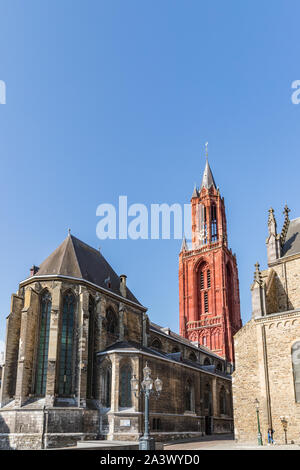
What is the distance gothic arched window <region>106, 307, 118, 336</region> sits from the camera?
33906 millimetres

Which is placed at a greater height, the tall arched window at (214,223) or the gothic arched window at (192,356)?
the tall arched window at (214,223)

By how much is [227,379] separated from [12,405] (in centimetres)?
2452

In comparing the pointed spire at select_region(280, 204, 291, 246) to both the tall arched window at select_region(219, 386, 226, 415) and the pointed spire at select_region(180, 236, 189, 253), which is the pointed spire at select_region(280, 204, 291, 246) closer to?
the tall arched window at select_region(219, 386, 226, 415)

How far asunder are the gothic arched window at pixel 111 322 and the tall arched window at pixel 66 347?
396 centimetres

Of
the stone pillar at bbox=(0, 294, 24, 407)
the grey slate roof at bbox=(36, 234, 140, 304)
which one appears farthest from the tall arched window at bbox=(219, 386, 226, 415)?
the stone pillar at bbox=(0, 294, 24, 407)

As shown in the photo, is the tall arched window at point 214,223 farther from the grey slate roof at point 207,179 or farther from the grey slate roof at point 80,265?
the grey slate roof at point 80,265

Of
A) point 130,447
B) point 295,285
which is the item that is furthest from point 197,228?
point 130,447

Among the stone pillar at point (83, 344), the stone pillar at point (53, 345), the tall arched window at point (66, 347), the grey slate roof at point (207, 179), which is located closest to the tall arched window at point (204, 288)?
the grey slate roof at point (207, 179)

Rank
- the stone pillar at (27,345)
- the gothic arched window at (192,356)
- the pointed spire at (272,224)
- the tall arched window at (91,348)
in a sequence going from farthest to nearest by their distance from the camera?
the gothic arched window at (192,356) → the pointed spire at (272,224) → the tall arched window at (91,348) → the stone pillar at (27,345)

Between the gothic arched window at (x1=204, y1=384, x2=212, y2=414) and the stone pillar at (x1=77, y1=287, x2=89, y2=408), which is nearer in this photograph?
the stone pillar at (x1=77, y1=287, x2=89, y2=408)

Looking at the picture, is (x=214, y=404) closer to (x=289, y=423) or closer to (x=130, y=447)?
(x=289, y=423)

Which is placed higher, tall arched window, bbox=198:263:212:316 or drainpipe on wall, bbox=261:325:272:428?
tall arched window, bbox=198:263:212:316

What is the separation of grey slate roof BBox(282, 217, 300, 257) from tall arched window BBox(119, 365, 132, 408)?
14.9 meters

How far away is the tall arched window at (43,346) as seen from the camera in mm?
28391
